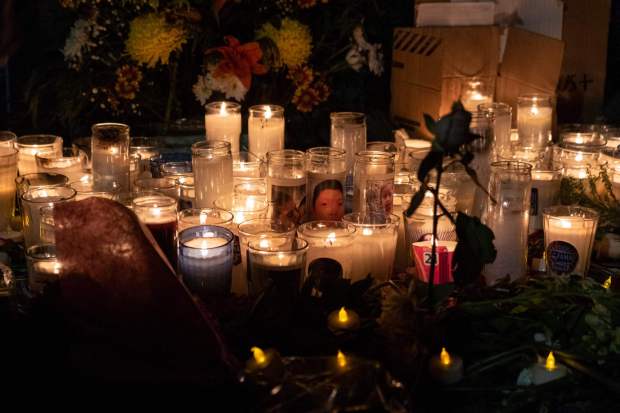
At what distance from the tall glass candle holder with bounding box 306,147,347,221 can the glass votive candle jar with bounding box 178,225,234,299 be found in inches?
17.4

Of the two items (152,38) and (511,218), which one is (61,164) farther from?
(511,218)

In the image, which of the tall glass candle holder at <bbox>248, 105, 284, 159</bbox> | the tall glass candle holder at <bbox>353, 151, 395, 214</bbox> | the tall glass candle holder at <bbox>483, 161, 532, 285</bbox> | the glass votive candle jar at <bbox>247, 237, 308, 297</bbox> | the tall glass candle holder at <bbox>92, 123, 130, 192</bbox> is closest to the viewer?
the glass votive candle jar at <bbox>247, 237, 308, 297</bbox>

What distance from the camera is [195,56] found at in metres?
3.44

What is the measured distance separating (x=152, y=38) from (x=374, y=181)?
1.33 metres

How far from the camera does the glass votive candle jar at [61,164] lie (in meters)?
2.53

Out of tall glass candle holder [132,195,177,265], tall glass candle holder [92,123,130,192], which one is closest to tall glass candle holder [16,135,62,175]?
tall glass candle holder [92,123,130,192]

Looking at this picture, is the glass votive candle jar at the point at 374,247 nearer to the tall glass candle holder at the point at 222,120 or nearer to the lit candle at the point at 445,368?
the lit candle at the point at 445,368

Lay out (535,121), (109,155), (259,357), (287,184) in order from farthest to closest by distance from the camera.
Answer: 1. (535,121)
2. (109,155)
3. (287,184)
4. (259,357)

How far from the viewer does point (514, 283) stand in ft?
5.85

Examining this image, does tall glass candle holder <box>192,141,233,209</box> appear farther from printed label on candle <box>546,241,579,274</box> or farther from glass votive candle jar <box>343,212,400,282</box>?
printed label on candle <box>546,241,579,274</box>

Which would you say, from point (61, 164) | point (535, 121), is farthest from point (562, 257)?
point (61, 164)

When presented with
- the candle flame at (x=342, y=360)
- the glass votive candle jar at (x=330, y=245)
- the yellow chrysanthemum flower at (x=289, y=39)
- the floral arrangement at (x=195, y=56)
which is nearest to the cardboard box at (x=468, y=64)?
the floral arrangement at (x=195, y=56)

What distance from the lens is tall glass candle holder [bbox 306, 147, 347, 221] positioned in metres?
2.26

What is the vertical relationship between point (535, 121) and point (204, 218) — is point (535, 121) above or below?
above
